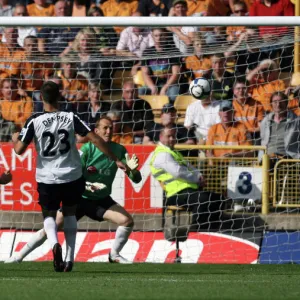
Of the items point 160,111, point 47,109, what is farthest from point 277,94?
point 47,109

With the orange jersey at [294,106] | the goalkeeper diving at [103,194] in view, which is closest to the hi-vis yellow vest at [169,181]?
the goalkeeper diving at [103,194]

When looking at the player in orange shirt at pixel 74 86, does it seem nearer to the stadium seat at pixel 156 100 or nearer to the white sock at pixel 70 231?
the stadium seat at pixel 156 100

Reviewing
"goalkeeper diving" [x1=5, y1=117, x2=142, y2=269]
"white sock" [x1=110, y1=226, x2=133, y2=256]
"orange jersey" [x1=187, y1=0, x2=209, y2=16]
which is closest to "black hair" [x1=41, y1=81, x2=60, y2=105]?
"goalkeeper diving" [x1=5, y1=117, x2=142, y2=269]

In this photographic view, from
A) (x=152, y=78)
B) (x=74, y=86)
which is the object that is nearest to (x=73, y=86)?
(x=74, y=86)

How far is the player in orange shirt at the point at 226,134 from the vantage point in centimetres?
1293

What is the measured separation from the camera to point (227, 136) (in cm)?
1308

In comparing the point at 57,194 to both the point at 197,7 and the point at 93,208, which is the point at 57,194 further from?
the point at 197,7

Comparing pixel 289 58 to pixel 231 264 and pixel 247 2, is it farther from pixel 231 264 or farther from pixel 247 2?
pixel 231 264

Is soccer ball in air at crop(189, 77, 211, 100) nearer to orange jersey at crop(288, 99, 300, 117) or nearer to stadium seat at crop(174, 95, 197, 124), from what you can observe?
stadium seat at crop(174, 95, 197, 124)

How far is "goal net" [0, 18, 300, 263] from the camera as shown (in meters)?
12.1

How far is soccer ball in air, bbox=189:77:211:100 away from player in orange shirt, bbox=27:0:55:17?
4958 millimetres

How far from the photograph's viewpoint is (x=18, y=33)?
13258 millimetres

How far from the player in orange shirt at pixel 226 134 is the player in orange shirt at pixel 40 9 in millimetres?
4479

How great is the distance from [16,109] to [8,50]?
3.07 ft
